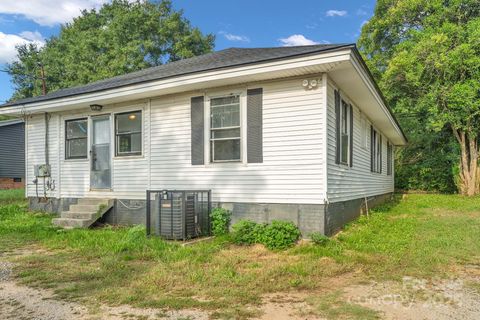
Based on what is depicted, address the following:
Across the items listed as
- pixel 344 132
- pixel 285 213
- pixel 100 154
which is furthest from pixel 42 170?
pixel 344 132

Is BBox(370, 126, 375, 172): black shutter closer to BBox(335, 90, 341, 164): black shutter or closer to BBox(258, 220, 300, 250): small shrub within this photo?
BBox(335, 90, 341, 164): black shutter

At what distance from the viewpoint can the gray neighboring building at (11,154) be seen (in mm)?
22953

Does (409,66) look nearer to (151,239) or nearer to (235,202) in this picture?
(235,202)

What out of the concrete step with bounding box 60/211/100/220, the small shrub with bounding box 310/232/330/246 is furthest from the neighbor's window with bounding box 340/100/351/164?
the concrete step with bounding box 60/211/100/220

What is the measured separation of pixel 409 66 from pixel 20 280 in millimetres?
17227

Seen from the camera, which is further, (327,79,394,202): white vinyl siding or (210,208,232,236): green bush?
(210,208,232,236): green bush

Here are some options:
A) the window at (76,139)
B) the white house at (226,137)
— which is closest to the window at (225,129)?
the white house at (226,137)

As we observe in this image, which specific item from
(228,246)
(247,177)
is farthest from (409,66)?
(228,246)

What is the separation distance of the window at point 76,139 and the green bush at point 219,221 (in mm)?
4010

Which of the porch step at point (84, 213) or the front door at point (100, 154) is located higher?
the front door at point (100, 154)

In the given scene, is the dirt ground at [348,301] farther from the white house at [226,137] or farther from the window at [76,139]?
the window at [76,139]

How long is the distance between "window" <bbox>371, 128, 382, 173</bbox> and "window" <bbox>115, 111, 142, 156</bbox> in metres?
7.32

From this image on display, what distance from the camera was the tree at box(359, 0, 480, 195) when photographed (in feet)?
52.1

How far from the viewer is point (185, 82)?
7.01 m
